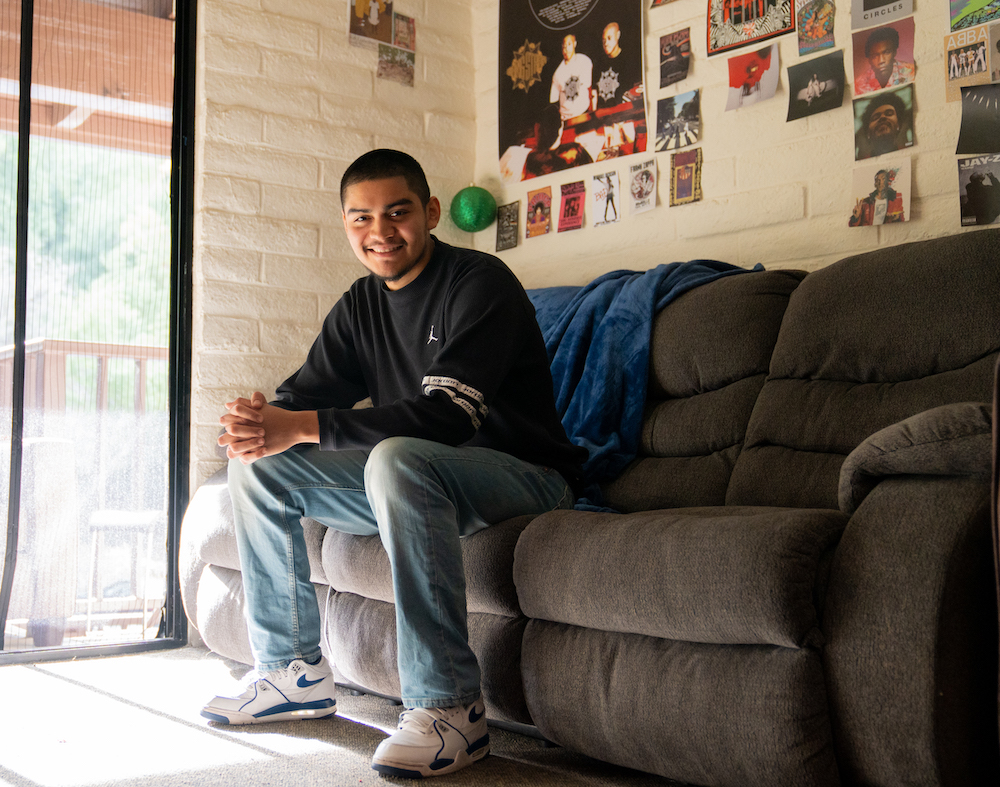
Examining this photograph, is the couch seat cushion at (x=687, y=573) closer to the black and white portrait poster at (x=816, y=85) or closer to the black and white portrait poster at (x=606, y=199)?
the black and white portrait poster at (x=816, y=85)

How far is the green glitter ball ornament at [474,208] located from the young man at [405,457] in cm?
108

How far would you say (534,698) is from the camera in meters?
1.41

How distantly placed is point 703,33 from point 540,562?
1698 mm

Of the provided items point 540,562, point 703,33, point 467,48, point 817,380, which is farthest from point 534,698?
point 467,48

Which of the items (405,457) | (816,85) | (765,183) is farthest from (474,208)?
(405,457)

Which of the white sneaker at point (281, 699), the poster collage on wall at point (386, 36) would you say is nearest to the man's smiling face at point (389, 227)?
the white sneaker at point (281, 699)

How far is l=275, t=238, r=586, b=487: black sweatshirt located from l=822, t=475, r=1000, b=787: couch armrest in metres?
0.70

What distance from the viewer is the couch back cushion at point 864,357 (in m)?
1.55

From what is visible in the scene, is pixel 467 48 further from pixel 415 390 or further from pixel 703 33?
pixel 415 390

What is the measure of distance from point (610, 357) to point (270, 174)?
123cm

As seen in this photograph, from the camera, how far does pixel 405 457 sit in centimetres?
143

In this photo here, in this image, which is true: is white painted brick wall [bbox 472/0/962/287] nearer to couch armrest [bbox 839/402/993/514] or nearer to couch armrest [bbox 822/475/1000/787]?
couch armrest [bbox 839/402/993/514]

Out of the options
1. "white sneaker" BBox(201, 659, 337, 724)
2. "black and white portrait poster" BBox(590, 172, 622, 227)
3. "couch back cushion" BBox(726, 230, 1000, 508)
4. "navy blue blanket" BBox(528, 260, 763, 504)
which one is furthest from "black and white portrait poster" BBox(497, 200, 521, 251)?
"white sneaker" BBox(201, 659, 337, 724)

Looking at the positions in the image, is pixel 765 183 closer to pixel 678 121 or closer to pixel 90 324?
pixel 678 121
